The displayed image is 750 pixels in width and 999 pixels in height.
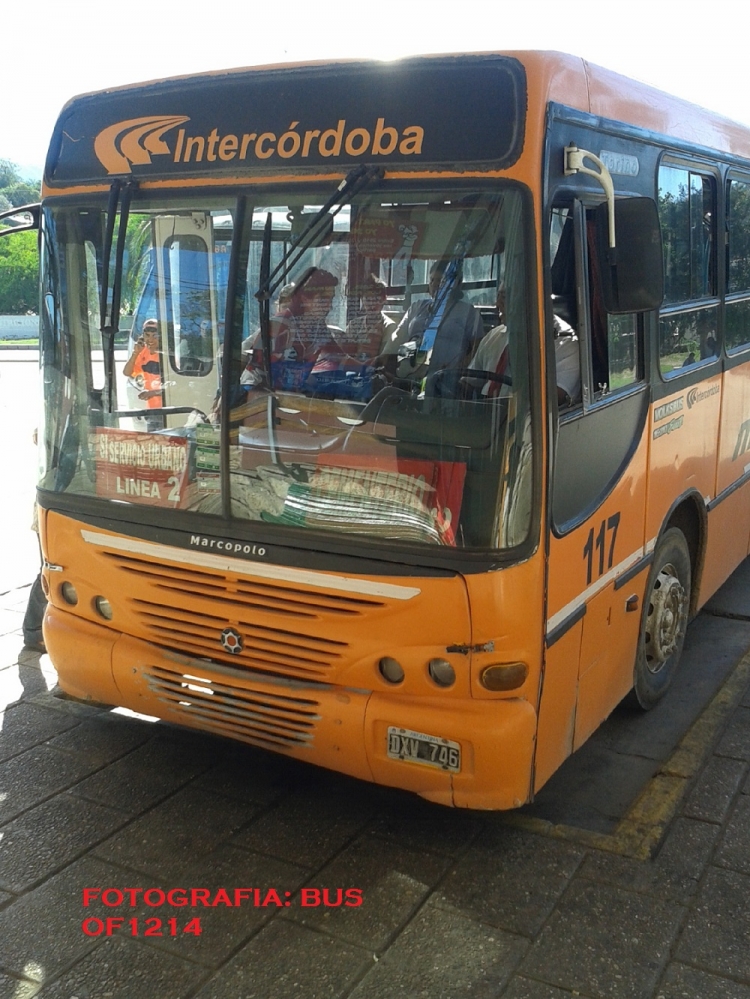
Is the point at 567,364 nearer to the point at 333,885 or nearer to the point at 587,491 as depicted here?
the point at 587,491

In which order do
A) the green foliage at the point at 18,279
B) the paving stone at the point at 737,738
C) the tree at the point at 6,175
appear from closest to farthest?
1. the paving stone at the point at 737,738
2. the green foliage at the point at 18,279
3. the tree at the point at 6,175

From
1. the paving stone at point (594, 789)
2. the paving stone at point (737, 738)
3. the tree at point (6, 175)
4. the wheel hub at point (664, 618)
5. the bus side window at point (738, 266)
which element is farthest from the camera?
the tree at point (6, 175)

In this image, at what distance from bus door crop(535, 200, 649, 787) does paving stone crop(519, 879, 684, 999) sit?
44cm

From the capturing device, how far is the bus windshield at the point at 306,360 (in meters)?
3.33

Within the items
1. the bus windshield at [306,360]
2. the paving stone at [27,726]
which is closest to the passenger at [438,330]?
the bus windshield at [306,360]

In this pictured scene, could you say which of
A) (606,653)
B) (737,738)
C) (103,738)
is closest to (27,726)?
(103,738)

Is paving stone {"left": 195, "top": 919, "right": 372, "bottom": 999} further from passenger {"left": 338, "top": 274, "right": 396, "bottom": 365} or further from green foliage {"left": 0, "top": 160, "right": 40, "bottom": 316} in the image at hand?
green foliage {"left": 0, "top": 160, "right": 40, "bottom": 316}

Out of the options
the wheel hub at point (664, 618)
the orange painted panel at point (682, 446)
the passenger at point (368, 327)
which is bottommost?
the wheel hub at point (664, 618)

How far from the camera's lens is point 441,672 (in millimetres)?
3512

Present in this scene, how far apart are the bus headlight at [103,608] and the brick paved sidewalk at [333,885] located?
744 millimetres

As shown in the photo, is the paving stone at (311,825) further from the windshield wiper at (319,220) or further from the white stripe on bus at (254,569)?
the windshield wiper at (319,220)

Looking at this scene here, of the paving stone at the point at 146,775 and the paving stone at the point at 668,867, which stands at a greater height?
the paving stone at the point at 146,775

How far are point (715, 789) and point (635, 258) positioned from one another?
2222 millimetres

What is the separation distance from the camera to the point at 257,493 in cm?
372
